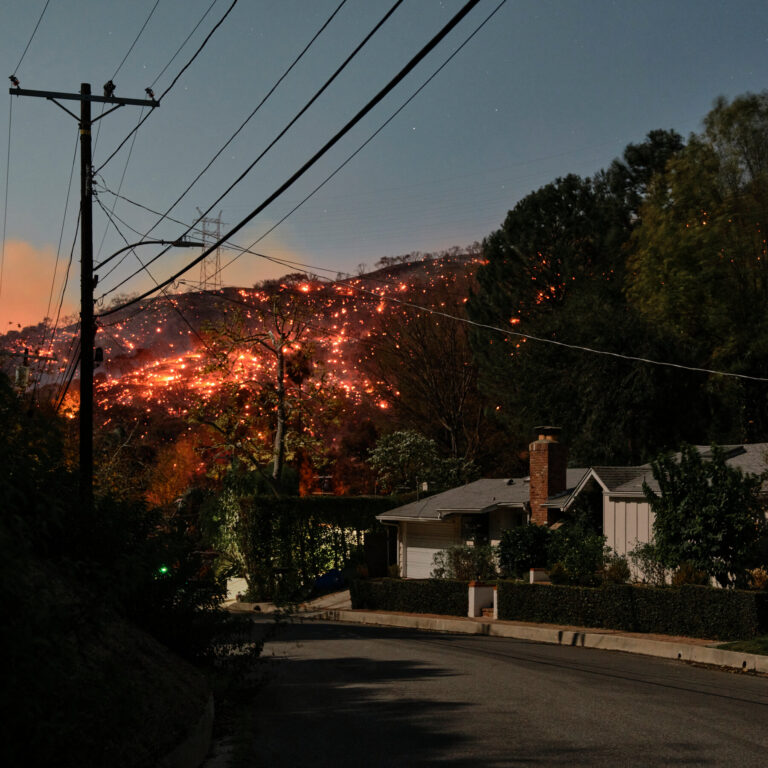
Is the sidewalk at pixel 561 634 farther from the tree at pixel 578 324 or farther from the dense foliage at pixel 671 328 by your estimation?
the tree at pixel 578 324

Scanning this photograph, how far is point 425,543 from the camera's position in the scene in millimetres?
41000

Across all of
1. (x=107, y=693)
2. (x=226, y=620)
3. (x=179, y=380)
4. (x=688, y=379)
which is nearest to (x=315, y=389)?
(x=688, y=379)

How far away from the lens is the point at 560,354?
2024 inches

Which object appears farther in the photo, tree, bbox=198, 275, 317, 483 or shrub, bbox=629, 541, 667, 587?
tree, bbox=198, 275, 317, 483

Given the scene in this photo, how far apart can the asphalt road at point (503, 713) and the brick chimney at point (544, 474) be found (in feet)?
54.8

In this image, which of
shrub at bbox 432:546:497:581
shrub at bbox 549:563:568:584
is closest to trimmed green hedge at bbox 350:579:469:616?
shrub at bbox 432:546:497:581

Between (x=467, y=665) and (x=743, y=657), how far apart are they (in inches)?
222

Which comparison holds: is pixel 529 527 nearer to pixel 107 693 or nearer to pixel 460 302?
pixel 107 693

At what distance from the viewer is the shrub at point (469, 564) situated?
115 ft

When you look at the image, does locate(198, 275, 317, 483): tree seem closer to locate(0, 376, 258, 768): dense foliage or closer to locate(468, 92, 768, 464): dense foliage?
locate(468, 92, 768, 464): dense foliage

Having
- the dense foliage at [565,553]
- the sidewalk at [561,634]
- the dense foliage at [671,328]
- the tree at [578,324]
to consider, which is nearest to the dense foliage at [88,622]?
the sidewalk at [561,634]

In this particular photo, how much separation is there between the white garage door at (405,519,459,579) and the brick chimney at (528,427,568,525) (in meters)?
5.18

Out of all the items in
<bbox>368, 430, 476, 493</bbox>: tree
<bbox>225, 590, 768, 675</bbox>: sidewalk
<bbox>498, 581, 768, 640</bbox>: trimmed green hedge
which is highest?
<bbox>368, 430, 476, 493</bbox>: tree

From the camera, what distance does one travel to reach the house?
29594 mm
